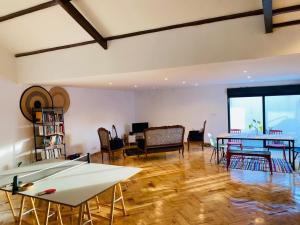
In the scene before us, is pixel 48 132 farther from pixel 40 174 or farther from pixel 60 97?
pixel 40 174

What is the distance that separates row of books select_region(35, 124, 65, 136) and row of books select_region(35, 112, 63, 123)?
163 millimetres

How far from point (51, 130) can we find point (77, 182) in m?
3.84

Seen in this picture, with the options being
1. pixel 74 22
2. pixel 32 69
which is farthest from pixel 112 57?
pixel 32 69

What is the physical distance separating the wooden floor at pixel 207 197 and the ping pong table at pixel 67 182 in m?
0.52

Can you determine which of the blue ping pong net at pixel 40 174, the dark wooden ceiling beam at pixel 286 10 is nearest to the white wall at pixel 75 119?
the blue ping pong net at pixel 40 174

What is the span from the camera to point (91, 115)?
782 centimetres

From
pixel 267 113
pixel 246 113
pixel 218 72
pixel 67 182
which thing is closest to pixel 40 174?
pixel 67 182

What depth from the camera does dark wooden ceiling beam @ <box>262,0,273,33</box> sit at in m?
3.05

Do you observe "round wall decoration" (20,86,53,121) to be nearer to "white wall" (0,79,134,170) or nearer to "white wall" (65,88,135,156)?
"white wall" (0,79,134,170)

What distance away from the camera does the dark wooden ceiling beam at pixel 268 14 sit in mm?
3049

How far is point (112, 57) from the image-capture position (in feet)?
15.3

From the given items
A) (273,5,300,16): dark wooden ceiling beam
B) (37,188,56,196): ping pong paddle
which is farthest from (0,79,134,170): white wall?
(273,5,300,16): dark wooden ceiling beam

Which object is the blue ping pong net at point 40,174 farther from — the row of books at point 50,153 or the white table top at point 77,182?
the row of books at point 50,153

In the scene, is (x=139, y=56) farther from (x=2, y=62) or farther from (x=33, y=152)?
(x=33, y=152)
